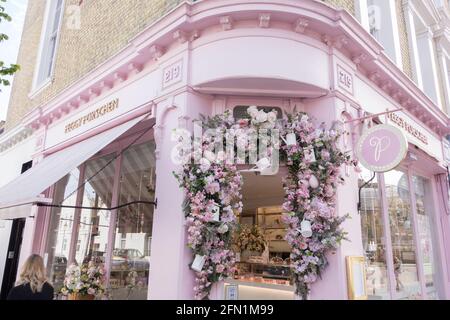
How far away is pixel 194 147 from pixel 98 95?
3522mm

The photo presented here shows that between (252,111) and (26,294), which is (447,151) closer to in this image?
(252,111)

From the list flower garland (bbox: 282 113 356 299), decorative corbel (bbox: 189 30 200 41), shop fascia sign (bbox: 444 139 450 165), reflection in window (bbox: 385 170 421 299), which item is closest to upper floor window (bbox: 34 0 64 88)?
decorative corbel (bbox: 189 30 200 41)

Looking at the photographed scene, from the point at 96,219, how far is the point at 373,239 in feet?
17.6

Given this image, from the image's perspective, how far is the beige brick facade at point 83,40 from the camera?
6.99 m

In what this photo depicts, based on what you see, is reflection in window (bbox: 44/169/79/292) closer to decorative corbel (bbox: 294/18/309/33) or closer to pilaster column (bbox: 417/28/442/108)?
decorative corbel (bbox: 294/18/309/33)

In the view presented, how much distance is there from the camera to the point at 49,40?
10.9 metres

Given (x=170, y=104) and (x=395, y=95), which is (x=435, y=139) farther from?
(x=170, y=104)

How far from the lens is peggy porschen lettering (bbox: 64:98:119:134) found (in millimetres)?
6766

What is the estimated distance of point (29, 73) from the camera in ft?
37.2

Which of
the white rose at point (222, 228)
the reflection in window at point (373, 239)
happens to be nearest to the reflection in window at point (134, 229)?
the white rose at point (222, 228)

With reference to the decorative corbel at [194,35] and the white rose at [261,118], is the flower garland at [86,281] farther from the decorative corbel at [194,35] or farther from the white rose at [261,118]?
the decorative corbel at [194,35]

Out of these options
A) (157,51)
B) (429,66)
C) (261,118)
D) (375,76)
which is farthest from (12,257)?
(429,66)

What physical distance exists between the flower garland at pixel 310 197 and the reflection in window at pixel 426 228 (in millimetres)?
4779

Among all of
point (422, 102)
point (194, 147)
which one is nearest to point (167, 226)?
point (194, 147)
